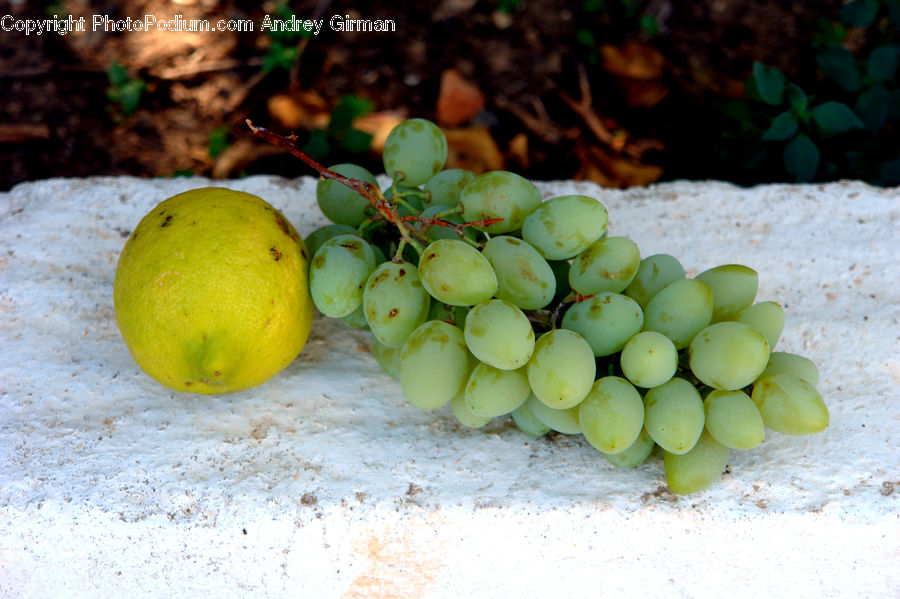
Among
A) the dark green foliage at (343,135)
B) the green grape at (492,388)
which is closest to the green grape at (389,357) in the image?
the green grape at (492,388)

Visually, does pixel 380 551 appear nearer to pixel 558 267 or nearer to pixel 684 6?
pixel 558 267

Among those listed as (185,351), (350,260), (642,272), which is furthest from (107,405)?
(642,272)

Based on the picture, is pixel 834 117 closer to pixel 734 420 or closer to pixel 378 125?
pixel 734 420

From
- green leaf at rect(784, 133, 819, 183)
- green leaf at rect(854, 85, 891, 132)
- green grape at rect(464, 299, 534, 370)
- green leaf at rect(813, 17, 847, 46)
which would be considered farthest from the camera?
green leaf at rect(813, 17, 847, 46)

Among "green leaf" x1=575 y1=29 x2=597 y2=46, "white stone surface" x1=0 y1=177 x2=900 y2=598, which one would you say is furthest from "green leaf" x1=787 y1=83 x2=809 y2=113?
"green leaf" x1=575 y1=29 x2=597 y2=46

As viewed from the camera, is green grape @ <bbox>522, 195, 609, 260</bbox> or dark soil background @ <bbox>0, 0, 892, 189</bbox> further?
dark soil background @ <bbox>0, 0, 892, 189</bbox>

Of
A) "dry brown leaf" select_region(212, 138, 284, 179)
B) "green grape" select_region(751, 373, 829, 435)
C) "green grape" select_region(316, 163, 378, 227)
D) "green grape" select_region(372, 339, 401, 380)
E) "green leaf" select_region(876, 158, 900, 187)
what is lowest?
"green grape" select_region(372, 339, 401, 380)

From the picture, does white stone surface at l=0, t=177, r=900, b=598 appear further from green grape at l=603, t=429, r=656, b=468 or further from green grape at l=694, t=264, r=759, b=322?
green grape at l=694, t=264, r=759, b=322
